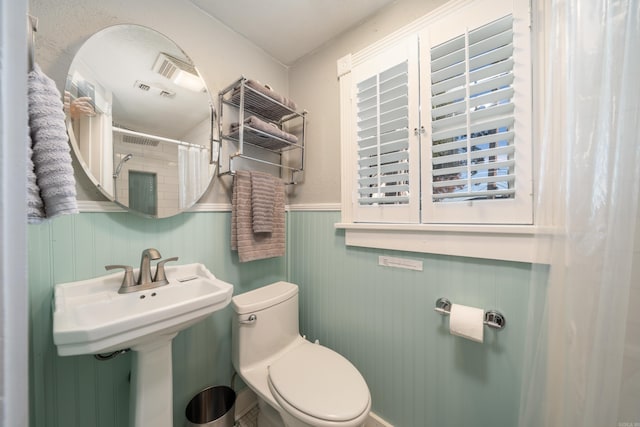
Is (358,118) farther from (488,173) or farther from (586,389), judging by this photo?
(586,389)

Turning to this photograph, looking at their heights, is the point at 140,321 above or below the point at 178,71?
below

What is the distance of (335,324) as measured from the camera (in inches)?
54.6

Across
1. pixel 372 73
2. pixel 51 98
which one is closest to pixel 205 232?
pixel 51 98

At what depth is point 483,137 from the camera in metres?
0.90

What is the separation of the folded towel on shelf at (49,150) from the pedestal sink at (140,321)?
34 centimetres

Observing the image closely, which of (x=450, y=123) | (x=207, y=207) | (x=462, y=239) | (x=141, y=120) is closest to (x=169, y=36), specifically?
(x=141, y=120)

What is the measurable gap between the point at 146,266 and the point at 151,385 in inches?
17.4

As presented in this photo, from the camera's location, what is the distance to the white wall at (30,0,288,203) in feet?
2.67

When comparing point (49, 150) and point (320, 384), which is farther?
point (320, 384)

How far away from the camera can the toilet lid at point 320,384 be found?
2.76 feet

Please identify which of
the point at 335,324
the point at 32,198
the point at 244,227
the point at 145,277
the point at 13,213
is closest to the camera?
the point at 13,213

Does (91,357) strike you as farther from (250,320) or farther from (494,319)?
(494,319)

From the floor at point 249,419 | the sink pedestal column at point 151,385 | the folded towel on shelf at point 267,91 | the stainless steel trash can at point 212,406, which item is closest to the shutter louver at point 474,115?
the folded towel on shelf at point 267,91

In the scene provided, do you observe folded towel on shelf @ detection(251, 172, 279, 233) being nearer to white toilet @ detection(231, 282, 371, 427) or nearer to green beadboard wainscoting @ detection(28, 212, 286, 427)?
green beadboard wainscoting @ detection(28, 212, 286, 427)
